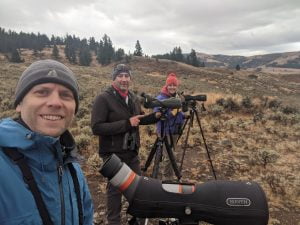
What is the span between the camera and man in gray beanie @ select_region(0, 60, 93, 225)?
1389 mm

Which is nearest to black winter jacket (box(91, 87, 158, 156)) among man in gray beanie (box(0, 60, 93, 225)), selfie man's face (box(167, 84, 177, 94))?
selfie man's face (box(167, 84, 177, 94))

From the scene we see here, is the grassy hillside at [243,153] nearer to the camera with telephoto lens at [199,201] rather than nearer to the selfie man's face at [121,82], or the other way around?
the selfie man's face at [121,82]

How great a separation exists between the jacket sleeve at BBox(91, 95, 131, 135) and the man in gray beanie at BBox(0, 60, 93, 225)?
1.85 meters

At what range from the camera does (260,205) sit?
1.34 metres

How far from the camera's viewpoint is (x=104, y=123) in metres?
3.75

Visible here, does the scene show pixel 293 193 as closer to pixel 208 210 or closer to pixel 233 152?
pixel 233 152

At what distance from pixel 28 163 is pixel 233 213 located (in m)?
0.98

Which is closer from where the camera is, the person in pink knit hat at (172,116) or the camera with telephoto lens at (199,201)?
the camera with telephoto lens at (199,201)

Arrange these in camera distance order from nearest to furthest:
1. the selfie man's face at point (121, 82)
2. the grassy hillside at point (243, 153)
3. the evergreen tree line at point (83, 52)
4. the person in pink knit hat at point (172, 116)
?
the selfie man's face at point (121, 82)
the person in pink knit hat at point (172, 116)
the grassy hillside at point (243, 153)
the evergreen tree line at point (83, 52)

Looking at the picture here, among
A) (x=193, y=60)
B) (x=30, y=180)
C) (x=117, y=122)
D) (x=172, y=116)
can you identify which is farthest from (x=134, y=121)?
(x=193, y=60)

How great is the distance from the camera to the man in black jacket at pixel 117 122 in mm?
3754

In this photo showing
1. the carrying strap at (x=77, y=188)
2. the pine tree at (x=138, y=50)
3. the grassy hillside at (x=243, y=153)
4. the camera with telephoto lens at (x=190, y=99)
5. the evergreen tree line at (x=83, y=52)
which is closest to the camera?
the carrying strap at (x=77, y=188)

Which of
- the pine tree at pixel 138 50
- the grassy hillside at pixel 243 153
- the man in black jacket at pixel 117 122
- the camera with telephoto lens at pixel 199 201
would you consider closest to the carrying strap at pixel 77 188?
the camera with telephoto lens at pixel 199 201

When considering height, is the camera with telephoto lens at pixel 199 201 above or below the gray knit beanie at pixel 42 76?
below
